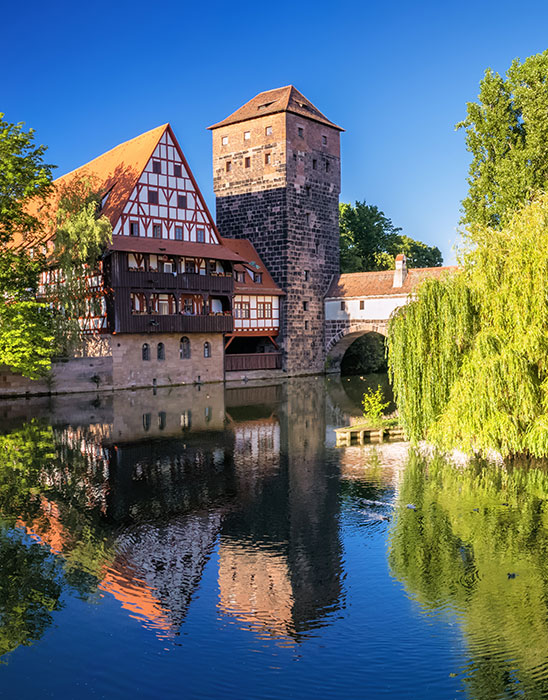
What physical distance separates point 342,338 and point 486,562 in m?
40.9

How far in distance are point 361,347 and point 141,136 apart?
976 inches

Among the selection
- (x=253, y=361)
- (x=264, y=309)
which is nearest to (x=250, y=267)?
(x=264, y=309)

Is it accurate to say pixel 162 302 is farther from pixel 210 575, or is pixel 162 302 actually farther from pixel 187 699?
pixel 187 699

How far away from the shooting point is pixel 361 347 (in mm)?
56906

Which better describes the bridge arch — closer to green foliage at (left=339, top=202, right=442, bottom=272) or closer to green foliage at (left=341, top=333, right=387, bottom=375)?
green foliage at (left=341, top=333, right=387, bottom=375)

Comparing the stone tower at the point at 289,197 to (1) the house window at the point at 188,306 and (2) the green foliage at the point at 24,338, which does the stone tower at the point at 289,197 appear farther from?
(2) the green foliage at the point at 24,338

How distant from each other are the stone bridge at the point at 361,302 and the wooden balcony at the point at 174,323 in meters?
9.81

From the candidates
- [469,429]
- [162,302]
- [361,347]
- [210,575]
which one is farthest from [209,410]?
[361,347]

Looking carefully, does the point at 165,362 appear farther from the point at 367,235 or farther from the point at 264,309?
the point at 367,235

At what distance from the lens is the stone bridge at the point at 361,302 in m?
47.2

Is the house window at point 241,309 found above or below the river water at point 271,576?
above

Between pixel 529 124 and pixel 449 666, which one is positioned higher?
pixel 529 124

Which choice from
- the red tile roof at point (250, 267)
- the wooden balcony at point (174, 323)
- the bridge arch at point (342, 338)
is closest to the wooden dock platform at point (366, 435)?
the wooden balcony at point (174, 323)

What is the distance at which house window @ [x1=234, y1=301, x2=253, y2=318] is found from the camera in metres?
46.7
